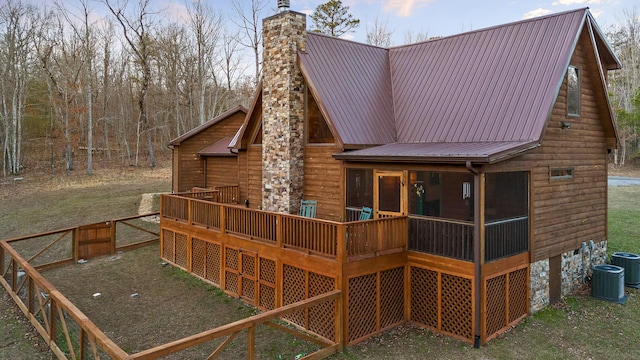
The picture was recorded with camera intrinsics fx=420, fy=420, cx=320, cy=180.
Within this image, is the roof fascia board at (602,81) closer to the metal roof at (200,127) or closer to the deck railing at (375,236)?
the deck railing at (375,236)

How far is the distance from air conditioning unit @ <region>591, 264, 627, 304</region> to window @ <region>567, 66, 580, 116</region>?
421 cm

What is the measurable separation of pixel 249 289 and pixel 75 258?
7.63 m

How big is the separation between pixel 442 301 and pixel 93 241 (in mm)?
12449

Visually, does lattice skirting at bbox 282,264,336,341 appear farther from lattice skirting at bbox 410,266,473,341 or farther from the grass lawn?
lattice skirting at bbox 410,266,473,341

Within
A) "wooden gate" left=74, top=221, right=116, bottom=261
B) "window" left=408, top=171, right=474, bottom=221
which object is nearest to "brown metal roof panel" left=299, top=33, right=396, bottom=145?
"window" left=408, top=171, right=474, bottom=221

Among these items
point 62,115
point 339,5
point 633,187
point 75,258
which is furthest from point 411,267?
point 62,115

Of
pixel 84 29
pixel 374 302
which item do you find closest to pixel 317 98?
pixel 374 302

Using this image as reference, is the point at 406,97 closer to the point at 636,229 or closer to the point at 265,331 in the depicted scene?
the point at 265,331

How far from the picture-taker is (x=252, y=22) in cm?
3141

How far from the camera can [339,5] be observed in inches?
1268

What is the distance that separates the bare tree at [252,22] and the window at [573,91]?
24417 mm

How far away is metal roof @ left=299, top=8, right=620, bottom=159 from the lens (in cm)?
1005

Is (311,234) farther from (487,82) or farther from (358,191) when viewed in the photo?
(487,82)

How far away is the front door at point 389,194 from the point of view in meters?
10.1
